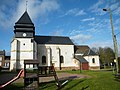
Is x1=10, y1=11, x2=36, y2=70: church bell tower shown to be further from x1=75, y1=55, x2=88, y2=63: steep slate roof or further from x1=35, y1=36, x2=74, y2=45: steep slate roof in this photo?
x1=75, y1=55, x2=88, y2=63: steep slate roof

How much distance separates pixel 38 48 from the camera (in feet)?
146

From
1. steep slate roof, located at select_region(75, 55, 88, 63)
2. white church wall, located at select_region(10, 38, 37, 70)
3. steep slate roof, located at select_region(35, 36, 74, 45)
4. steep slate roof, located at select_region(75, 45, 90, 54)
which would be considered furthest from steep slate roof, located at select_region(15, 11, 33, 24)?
steep slate roof, located at select_region(75, 45, 90, 54)

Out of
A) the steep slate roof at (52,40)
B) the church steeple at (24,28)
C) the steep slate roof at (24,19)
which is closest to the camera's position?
the church steeple at (24,28)

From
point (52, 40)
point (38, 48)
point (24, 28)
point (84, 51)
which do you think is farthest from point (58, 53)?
point (24, 28)

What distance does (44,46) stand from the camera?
4541cm

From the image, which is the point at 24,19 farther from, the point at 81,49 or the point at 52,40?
A: the point at 81,49

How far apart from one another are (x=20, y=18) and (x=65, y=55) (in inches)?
685

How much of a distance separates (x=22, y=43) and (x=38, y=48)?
5869mm

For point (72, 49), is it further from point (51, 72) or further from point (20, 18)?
point (51, 72)

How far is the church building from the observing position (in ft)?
129

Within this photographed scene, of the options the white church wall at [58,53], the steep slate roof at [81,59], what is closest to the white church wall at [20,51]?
the white church wall at [58,53]

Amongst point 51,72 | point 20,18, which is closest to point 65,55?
point 20,18

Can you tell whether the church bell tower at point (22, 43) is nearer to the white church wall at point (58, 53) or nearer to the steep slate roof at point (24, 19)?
the steep slate roof at point (24, 19)

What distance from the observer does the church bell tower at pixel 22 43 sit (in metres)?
38.8
